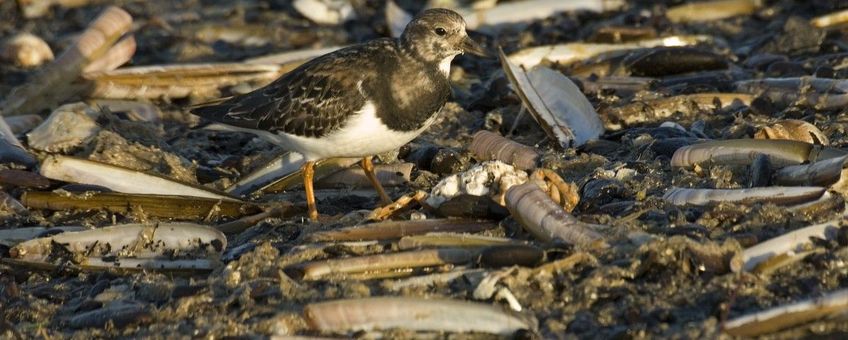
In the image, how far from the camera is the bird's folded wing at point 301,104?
481 cm

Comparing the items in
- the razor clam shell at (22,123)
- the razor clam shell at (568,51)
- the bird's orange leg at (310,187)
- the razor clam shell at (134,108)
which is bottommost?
the razor clam shell at (568,51)

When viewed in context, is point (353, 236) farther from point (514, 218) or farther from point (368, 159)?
point (368, 159)

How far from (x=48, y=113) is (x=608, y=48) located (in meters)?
3.22

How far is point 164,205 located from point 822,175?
2601 mm

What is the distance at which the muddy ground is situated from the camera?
344 cm

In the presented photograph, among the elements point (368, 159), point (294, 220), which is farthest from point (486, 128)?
point (294, 220)

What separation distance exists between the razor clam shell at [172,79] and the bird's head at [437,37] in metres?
1.98

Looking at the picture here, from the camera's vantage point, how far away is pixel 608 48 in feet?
22.3

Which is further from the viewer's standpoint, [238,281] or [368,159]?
[368,159]

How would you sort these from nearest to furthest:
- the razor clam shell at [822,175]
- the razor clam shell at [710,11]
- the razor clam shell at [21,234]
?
the razor clam shell at [822,175], the razor clam shell at [21,234], the razor clam shell at [710,11]

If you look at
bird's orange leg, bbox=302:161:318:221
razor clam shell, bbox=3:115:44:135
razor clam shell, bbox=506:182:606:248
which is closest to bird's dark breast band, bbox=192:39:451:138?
bird's orange leg, bbox=302:161:318:221

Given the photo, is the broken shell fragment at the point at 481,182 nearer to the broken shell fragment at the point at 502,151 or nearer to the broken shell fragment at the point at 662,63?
the broken shell fragment at the point at 502,151

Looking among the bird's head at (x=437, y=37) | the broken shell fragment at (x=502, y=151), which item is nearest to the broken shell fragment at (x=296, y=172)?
the broken shell fragment at (x=502, y=151)

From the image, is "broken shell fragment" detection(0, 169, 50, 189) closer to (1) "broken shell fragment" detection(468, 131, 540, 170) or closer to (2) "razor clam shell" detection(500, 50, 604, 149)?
(1) "broken shell fragment" detection(468, 131, 540, 170)
